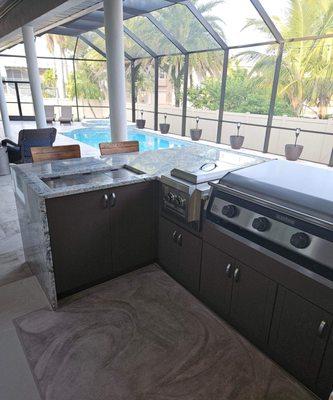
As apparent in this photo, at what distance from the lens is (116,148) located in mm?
2986

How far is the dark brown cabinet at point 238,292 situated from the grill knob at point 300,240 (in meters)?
0.28

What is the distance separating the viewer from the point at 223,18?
625 centimetres

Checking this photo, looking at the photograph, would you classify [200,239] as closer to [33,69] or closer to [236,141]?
[236,141]

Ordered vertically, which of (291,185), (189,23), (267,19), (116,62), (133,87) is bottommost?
(291,185)

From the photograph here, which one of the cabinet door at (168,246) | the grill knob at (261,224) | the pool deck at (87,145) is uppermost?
the grill knob at (261,224)

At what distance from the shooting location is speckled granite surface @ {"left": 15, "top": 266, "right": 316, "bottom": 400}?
145 cm

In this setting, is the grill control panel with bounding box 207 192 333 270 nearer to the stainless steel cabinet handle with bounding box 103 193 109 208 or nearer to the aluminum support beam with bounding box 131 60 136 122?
the stainless steel cabinet handle with bounding box 103 193 109 208

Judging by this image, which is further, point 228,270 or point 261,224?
point 228,270

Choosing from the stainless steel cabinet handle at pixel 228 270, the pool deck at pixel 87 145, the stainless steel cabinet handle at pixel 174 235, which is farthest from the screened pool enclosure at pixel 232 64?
the stainless steel cabinet handle at pixel 228 270

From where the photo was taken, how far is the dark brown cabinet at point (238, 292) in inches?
60.9

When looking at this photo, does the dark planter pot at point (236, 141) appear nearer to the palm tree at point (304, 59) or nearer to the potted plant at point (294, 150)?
the potted plant at point (294, 150)

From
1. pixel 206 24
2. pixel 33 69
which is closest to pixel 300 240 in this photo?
pixel 206 24

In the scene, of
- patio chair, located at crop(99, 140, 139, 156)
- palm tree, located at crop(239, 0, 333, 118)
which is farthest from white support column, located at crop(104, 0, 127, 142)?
palm tree, located at crop(239, 0, 333, 118)

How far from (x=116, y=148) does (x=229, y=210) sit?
1.74 meters
